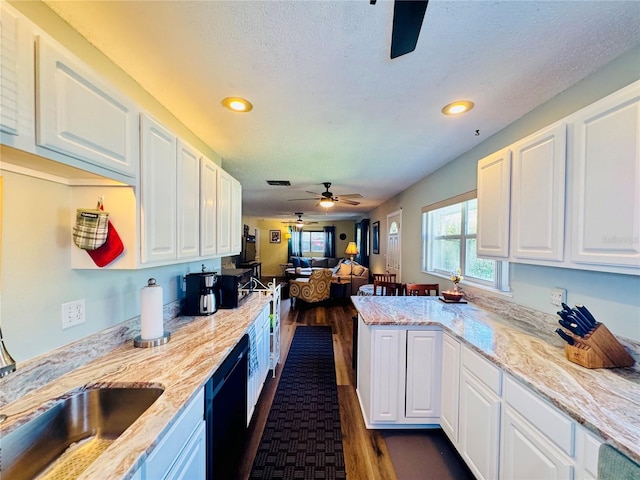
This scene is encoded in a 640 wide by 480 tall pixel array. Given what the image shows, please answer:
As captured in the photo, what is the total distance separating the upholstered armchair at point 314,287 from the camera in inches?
238

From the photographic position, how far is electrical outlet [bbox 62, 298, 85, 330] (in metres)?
1.22

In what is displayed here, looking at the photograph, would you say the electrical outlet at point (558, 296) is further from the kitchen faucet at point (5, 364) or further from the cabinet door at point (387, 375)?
the kitchen faucet at point (5, 364)

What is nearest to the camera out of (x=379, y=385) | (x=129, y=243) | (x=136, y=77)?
(x=129, y=243)

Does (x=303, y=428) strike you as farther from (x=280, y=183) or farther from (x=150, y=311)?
(x=280, y=183)

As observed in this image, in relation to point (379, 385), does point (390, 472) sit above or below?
below

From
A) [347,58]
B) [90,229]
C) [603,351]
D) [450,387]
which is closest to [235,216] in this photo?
[90,229]

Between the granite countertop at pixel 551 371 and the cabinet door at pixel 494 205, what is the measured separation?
53cm

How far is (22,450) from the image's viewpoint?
922mm

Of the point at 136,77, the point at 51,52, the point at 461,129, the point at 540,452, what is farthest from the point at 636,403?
the point at 136,77

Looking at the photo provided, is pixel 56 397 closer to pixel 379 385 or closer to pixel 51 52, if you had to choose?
pixel 51 52

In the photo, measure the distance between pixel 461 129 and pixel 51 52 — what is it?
2.47 meters

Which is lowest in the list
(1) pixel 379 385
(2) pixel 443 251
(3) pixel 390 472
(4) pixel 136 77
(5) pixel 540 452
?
(3) pixel 390 472

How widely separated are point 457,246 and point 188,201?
297 cm

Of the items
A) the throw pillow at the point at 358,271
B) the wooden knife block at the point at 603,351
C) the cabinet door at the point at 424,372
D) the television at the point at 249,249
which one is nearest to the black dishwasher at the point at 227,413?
the cabinet door at the point at 424,372
